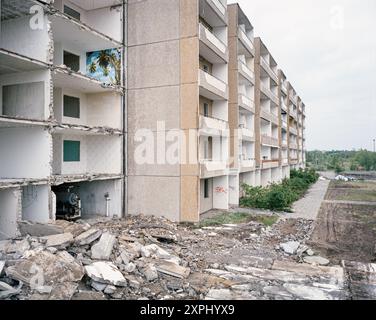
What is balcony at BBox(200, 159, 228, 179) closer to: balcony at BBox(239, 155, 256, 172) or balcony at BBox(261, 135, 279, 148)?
balcony at BBox(239, 155, 256, 172)

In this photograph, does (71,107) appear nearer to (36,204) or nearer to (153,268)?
(36,204)

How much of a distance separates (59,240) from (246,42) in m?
22.9

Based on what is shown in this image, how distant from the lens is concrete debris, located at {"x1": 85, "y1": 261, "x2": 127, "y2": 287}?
8.79m

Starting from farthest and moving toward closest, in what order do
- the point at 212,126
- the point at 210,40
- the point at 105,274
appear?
the point at 212,126
the point at 210,40
the point at 105,274

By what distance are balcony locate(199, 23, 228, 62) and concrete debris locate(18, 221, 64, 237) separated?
1270 centimetres

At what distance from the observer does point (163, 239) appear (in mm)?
13922

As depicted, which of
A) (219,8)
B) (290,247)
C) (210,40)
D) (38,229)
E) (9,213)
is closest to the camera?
(38,229)

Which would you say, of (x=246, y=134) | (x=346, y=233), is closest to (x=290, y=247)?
(x=346, y=233)

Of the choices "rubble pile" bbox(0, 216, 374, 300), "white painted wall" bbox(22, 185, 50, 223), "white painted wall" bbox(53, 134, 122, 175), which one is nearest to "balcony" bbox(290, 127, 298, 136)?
"white painted wall" bbox(53, 134, 122, 175)

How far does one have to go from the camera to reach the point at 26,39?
14.3 meters

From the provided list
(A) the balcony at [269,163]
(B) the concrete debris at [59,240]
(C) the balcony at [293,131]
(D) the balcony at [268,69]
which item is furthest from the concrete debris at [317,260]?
(C) the balcony at [293,131]

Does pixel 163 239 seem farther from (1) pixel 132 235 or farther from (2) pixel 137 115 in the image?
(2) pixel 137 115

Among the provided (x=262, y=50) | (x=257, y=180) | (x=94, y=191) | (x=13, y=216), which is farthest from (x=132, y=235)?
(x=262, y=50)
